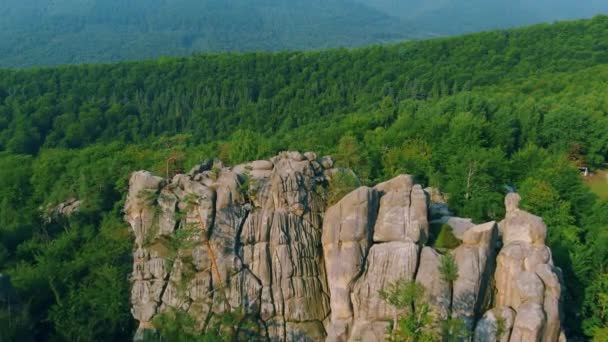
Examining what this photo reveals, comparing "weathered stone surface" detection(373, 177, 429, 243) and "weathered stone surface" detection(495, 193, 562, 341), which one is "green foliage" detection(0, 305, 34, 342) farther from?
"weathered stone surface" detection(495, 193, 562, 341)

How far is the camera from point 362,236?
62.6 feet

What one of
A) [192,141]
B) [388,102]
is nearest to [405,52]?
[388,102]

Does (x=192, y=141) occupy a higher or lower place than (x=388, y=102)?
lower

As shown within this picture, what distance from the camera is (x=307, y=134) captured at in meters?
53.8

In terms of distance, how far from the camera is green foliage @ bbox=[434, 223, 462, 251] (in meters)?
19.4

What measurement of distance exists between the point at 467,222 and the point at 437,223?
112 cm

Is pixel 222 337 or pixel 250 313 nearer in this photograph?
pixel 222 337

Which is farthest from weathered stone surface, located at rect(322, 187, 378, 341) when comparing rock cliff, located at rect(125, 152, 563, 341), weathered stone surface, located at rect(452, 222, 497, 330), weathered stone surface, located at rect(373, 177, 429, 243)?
weathered stone surface, located at rect(452, 222, 497, 330)

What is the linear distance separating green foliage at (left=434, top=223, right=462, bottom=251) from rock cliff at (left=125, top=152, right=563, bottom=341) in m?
0.32

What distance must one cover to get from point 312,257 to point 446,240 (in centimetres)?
506

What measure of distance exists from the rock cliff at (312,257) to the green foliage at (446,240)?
32 cm

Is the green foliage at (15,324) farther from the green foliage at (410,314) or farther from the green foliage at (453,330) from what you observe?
the green foliage at (453,330)

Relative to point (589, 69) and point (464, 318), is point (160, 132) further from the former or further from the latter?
point (464, 318)

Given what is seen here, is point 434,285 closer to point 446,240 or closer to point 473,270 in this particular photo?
point 473,270
